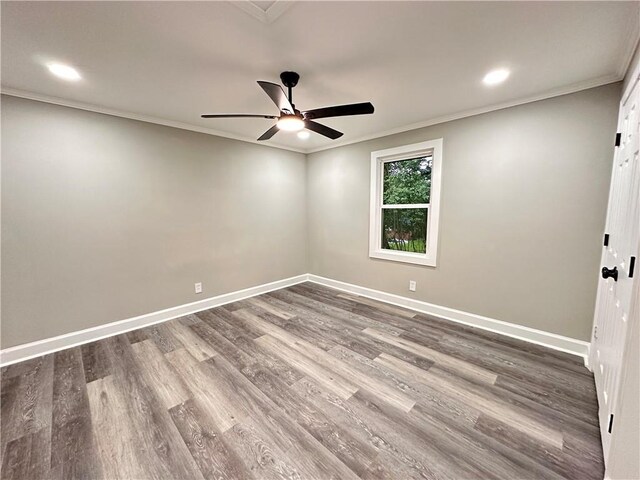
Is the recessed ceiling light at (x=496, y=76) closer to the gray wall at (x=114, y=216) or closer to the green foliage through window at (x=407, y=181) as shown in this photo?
the green foliage through window at (x=407, y=181)

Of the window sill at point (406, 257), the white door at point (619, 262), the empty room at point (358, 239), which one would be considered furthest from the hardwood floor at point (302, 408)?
the window sill at point (406, 257)

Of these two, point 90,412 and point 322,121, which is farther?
point 322,121

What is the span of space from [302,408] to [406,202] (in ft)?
9.21

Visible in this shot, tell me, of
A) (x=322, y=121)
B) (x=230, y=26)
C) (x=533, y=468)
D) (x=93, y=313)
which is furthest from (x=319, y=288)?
(x=230, y=26)

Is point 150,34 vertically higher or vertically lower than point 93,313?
Answer: higher

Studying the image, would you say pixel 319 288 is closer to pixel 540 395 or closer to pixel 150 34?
pixel 540 395

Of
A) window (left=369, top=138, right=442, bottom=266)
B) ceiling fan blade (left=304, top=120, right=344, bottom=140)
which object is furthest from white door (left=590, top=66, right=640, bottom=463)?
ceiling fan blade (left=304, top=120, right=344, bottom=140)

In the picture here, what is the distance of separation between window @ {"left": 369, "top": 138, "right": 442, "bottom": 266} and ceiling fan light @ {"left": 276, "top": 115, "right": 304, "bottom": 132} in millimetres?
1783

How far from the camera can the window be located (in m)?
3.18

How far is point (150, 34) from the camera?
1560mm

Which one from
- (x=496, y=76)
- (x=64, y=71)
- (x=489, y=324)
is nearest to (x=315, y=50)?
(x=496, y=76)

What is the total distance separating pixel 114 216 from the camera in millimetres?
2762

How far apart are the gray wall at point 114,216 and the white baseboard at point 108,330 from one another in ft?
0.21

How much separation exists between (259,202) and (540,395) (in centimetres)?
379
